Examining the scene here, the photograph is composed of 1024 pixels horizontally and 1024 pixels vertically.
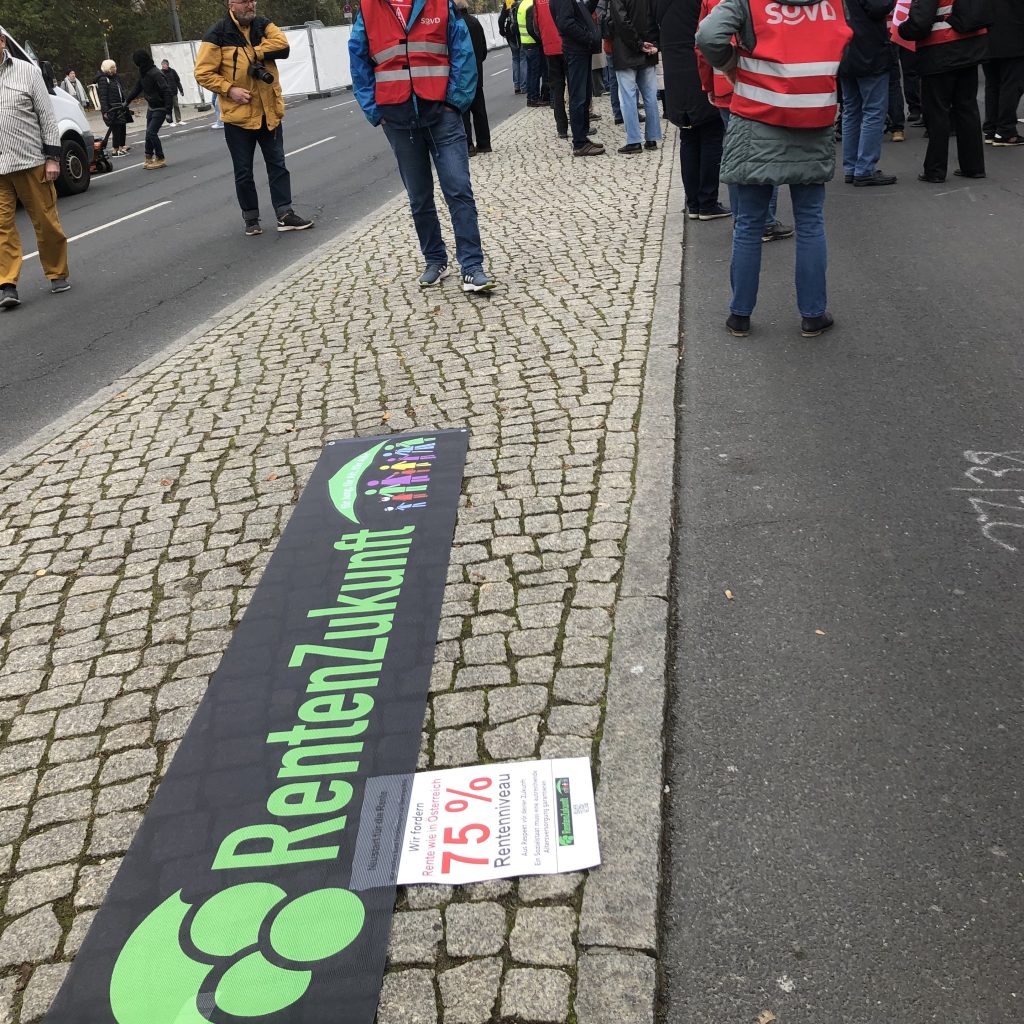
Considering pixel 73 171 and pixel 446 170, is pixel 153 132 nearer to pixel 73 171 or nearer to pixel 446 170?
pixel 73 171

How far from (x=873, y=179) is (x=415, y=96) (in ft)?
15.6

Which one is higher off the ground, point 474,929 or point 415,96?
point 415,96

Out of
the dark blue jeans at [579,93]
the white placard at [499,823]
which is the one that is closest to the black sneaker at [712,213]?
the dark blue jeans at [579,93]

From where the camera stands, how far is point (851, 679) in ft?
10.2

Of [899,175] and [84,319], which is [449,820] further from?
[899,175]

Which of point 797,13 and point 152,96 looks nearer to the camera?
point 797,13

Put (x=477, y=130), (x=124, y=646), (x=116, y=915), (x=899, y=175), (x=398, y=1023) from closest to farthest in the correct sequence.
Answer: (x=398, y=1023)
(x=116, y=915)
(x=124, y=646)
(x=899, y=175)
(x=477, y=130)

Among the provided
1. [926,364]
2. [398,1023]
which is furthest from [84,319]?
[398,1023]

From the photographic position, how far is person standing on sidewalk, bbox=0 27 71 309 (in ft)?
27.5

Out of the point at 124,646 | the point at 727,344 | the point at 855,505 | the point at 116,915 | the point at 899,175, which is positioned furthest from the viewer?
the point at 899,175

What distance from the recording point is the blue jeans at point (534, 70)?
18.8 meters

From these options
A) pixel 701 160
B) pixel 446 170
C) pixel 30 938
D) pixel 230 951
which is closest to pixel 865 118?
pixel 701 160

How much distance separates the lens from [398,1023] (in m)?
2.20

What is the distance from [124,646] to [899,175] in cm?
883
